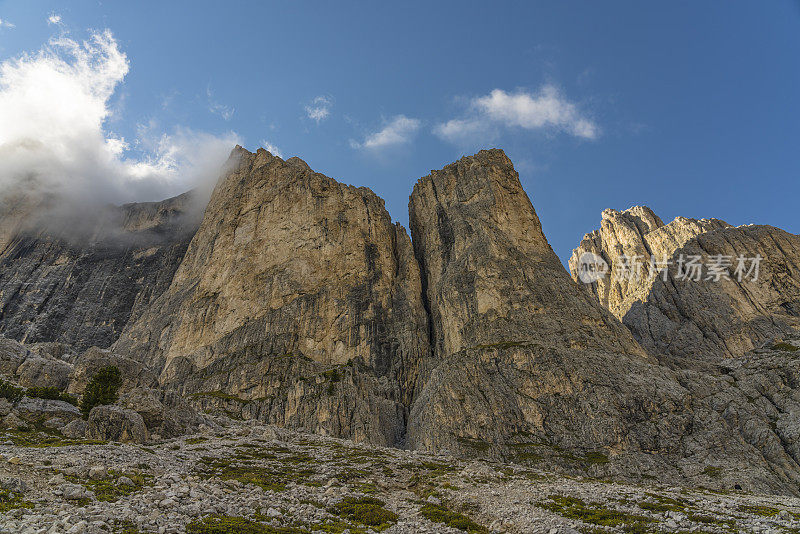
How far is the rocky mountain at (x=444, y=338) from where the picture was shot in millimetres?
95188

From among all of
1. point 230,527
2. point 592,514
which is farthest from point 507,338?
Result: point 230,527

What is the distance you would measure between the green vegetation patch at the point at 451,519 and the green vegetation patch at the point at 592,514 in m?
8.38

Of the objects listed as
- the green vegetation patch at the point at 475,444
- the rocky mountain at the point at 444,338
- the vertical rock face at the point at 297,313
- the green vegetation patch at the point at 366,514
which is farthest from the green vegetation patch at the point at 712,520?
the vertical rock face at the point at 297,313

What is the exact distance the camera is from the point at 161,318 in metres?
169

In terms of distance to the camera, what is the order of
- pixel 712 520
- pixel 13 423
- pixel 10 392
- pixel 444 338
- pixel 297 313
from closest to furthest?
pixel 712 520, pixel 13 423, pixel 10 392, pixel 444 338, pixel 297 313

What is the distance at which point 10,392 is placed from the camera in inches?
2687

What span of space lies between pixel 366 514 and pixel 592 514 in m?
20.2

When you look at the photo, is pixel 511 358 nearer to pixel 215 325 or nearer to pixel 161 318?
pixel 215 325

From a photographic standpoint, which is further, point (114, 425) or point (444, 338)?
point (444, 338)

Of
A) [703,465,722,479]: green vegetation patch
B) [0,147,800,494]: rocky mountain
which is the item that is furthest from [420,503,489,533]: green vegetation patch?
[703,465,722,479]: green vegetation patch

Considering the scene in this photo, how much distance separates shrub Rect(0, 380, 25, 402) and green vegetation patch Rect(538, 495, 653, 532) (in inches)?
2940

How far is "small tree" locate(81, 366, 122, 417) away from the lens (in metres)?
71.0

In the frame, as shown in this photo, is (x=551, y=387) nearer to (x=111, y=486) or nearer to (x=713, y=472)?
(x=713, y=472)

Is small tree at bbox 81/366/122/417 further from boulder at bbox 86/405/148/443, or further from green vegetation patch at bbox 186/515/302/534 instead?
green vegetation patch at bbox 186/515/302/534
